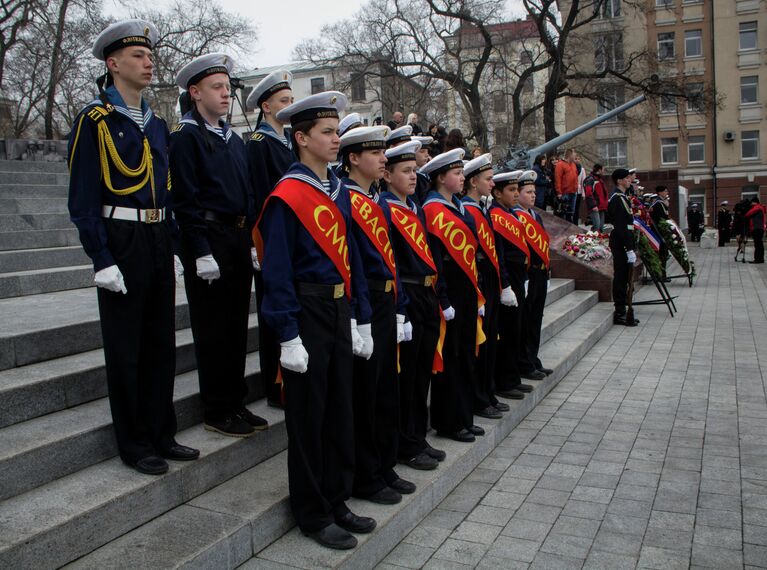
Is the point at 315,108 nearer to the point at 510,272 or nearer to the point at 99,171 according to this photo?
the point at 99,171

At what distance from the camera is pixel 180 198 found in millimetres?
3947

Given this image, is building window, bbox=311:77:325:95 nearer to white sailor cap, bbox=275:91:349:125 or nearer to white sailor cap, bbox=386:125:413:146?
white sailor cap, bbox=386:125:413:146

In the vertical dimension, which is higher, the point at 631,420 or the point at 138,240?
the point at 138,240

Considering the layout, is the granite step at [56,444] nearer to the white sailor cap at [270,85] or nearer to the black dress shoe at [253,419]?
the black dress shoe at [253,419]

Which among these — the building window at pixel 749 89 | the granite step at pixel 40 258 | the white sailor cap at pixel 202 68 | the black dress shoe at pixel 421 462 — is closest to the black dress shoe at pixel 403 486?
the black dress shoe at pixel 421 462

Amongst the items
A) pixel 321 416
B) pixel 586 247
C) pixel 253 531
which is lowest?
pixel 253 531

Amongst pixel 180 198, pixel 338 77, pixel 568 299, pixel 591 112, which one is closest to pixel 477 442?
pixel 180 198

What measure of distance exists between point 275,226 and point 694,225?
33.7 m

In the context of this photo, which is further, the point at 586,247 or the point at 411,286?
the point at 586,247

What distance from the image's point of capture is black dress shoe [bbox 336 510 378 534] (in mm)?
3582

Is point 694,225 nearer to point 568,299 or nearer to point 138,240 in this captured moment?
point 568,299

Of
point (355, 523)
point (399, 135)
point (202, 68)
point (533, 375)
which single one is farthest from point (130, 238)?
point (533, 375)

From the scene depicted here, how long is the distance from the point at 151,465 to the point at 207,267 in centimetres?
104

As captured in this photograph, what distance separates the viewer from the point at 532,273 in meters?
6.75
